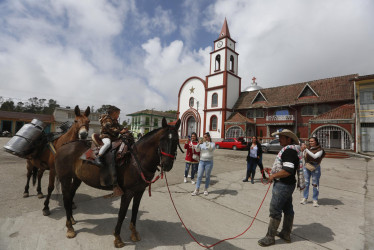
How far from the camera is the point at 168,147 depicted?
9.00 ft

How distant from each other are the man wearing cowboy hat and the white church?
23107 millimetres

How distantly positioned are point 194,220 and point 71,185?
254 centimetres

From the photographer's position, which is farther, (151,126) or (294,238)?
(151,126)

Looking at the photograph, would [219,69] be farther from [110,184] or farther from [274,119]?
[110,184]

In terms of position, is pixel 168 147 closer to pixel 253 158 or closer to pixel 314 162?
pixel 314 162

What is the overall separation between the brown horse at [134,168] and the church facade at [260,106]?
Answer: 850 inches

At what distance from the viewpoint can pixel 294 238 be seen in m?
3.11

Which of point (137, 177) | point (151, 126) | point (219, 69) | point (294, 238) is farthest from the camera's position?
point (151, 126)

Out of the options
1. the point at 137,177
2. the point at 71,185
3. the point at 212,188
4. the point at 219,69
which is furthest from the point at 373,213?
the point at 219,69

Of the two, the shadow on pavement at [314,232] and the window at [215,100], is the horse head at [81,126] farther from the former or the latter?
the window at [215,100]

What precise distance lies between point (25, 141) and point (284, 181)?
542 centimetres

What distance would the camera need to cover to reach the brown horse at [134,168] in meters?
2.74

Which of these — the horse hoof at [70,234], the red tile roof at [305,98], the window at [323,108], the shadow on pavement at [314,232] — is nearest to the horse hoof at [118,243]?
the horse hoof at [70,234]

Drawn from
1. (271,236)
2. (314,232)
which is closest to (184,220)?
(271,236)
